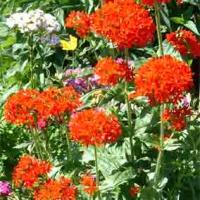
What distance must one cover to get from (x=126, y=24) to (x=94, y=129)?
50 centimetres

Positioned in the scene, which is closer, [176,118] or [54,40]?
[176,118]

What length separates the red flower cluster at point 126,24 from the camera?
2943 millimetres

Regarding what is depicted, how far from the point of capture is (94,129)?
282cm

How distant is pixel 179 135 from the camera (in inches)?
132

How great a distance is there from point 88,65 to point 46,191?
2763 millimetres

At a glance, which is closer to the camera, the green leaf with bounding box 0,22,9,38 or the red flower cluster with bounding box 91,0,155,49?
the red flower cluster with bounding box 91,0,155,49

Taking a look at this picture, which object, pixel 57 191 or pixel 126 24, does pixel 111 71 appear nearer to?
pixel 126 24

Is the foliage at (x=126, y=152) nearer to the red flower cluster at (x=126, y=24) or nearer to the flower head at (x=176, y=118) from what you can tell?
the flower head at (x=176, y=118)

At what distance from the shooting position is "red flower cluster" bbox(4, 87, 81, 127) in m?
3.15

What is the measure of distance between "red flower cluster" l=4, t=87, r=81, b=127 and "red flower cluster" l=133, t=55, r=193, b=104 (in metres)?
0.46

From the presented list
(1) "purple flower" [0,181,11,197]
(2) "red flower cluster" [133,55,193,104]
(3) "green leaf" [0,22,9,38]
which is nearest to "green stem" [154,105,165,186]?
(2) "red flower cluster" [133,55,193,104]

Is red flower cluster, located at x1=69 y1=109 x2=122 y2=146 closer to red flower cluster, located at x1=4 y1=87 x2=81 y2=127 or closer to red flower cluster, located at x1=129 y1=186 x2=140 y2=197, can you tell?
red flower cluster, located at x1=4 y1=87 x2=81 y2=127

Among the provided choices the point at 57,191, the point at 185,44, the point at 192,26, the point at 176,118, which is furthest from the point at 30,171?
the point at 192,26

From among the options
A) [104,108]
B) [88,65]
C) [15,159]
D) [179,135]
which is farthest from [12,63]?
[179,135]
